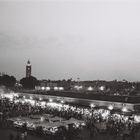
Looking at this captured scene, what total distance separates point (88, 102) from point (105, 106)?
2.75 meters

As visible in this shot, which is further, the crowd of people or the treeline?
the treeline

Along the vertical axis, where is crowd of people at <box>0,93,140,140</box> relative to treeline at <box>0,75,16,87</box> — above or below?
below

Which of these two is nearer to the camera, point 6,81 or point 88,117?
point 88,117

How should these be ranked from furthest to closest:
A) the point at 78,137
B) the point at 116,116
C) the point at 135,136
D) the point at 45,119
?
the point at 116,116 < the point at 45,119 < the point at 135,136 < the point at 78,137

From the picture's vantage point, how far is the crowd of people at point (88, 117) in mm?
21270

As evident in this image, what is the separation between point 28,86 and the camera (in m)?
82.2

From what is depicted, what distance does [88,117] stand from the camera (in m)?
27.7

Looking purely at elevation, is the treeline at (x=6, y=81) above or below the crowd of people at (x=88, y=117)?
above

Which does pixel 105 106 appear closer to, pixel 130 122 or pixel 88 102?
pixel 88 102

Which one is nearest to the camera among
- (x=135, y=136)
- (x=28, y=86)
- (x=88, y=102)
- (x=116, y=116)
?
(x=135, y=136)

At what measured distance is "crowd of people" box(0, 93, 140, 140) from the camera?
21270 mm

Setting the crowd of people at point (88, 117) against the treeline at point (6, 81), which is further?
the treeline at point (6, 81)

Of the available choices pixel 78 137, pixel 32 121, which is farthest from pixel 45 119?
pixel 78 137

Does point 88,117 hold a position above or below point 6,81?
below
